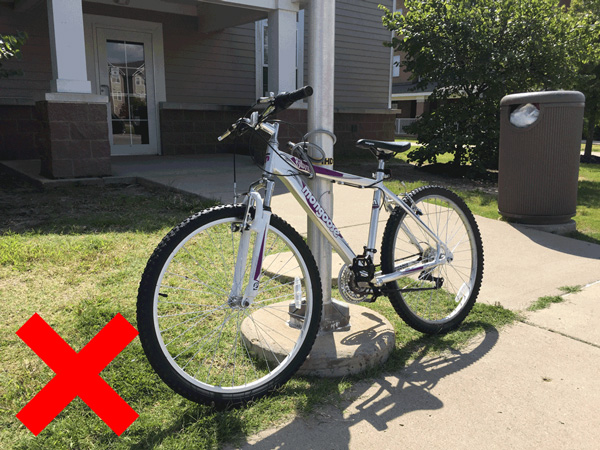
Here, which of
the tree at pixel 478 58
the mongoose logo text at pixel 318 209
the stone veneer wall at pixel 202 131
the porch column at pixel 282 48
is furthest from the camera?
the stone veneer wall at pixel 202 131

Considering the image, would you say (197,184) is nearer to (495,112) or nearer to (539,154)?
(539,154)

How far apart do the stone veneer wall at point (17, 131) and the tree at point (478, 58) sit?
6.74 metres

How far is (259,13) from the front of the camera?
10.4m

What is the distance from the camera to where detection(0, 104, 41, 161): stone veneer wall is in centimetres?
952

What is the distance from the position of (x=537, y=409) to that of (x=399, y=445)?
2.24 ft

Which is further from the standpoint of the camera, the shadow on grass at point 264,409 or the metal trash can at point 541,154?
the metal trash can at point 541,154

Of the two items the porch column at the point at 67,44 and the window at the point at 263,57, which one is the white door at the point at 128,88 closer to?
the window at the point at 263,57

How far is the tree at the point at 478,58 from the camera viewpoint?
870 centimetres

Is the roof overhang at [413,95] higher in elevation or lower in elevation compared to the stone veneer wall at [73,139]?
higher

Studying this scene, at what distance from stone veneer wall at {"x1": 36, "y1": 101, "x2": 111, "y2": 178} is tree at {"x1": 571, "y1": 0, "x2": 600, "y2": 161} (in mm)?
7850

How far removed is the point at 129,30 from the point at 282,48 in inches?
138

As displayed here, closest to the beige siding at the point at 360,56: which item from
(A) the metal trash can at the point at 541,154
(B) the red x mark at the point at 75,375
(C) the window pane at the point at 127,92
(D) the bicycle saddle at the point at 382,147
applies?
(C) the window pane at the point at 127,92

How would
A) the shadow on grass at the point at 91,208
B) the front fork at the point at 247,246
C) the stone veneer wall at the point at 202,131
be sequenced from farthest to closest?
the stone veneer wall at the point at 202,131
the shadow on grass at the point at 91,208
the front fork at the point at 247,246

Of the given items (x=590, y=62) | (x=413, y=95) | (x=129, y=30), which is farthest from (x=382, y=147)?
(x=413, y=95)
